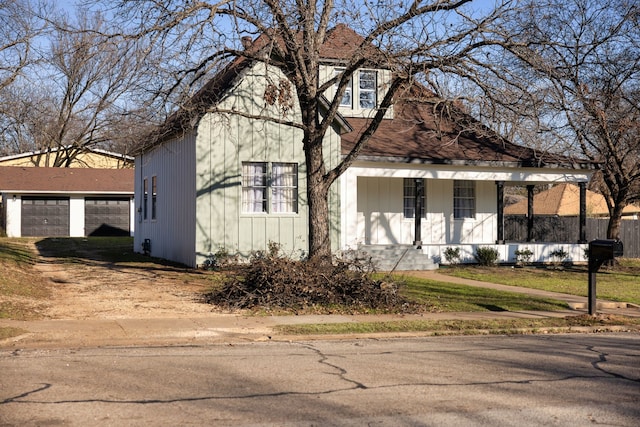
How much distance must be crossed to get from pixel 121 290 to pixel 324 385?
9.82m

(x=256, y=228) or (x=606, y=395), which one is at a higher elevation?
(x=256, y=228)

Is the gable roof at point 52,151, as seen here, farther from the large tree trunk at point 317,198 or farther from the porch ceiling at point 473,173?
the large tree trunk at point 317,198

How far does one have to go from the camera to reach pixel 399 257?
23219 millimetres

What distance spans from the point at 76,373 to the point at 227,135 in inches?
530

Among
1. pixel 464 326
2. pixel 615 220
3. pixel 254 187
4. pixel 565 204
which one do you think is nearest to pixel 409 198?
pixel 254 187

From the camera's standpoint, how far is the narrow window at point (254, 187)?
21578 mm

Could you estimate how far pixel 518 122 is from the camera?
15.1 m

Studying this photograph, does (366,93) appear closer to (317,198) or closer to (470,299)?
(317,198)

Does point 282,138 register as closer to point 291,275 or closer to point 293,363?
point 291,275

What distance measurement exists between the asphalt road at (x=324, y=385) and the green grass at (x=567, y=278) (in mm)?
7912

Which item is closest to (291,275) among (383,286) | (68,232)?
(383,286)

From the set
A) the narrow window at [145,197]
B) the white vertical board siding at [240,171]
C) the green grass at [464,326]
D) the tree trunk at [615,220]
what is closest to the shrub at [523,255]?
the tree trunk at [615,220]

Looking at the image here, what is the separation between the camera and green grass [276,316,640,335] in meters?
12.1

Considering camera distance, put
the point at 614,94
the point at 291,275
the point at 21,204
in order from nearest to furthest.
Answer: the point at 291,275 → the point at 614,94 → the point at 21,204
